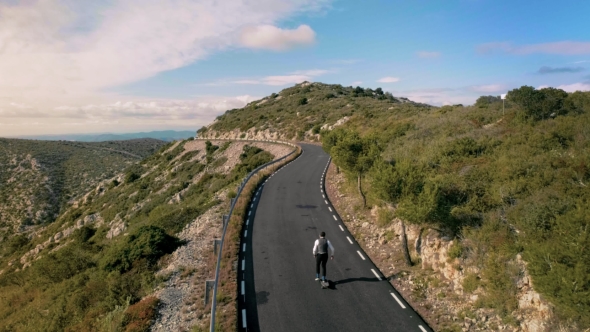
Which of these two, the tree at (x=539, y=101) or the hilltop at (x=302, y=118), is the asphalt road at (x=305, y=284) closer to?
the tree at (x=539, y=101)

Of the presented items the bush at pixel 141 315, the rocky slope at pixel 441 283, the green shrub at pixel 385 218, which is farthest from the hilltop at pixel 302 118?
the bush at pixel 141 315

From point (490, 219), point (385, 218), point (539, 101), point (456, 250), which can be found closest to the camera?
point (456, 250)

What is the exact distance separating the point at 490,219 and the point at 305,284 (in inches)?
299

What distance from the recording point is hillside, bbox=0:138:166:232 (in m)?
59.8

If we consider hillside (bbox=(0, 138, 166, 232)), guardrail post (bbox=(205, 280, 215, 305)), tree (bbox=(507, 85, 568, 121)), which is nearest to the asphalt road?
guardrail post (bbox=(205, 280, 215, 305))

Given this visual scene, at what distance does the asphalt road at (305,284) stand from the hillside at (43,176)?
5845 centimetres

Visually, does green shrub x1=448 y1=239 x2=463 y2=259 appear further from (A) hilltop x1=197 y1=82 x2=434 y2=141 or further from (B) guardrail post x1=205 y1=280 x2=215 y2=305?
(A) hilltop x1=197 y1=82 x2=434 y2=141

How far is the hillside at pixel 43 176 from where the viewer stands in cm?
5978

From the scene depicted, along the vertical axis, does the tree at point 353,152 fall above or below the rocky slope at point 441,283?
above

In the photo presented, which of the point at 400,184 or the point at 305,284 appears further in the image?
the point at 400,184

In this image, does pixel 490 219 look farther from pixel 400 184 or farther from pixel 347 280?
pixel 347 280

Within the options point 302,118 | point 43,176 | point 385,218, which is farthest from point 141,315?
point 43,176

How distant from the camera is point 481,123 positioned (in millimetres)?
26969

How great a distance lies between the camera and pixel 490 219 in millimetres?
12531
